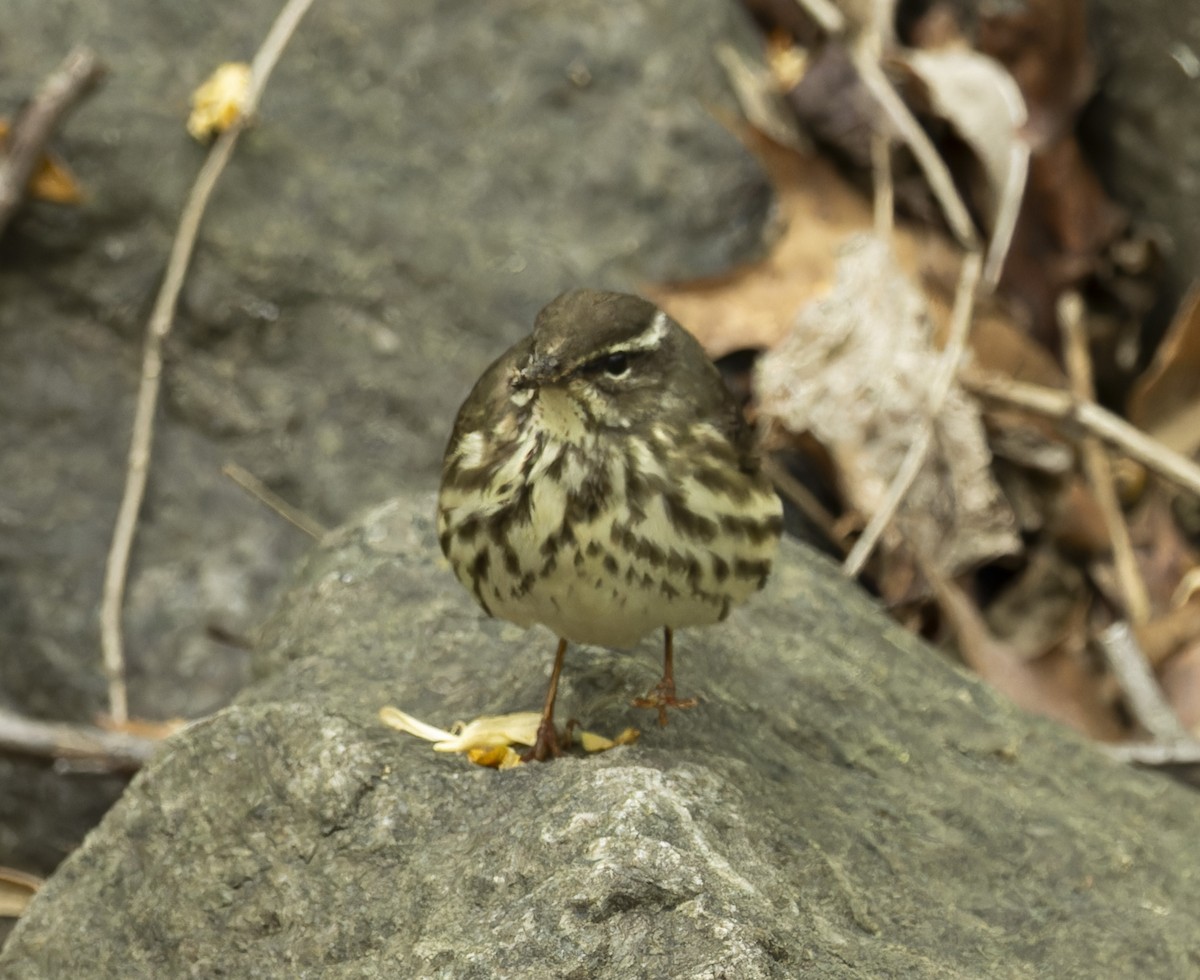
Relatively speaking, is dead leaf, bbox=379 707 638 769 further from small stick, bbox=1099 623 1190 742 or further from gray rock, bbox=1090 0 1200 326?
gray rock, bbox=1090 0 1200 326

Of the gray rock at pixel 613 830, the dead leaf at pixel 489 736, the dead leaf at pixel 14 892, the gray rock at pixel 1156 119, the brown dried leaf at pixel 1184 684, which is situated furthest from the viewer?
the gray rock at pixel 1156 119

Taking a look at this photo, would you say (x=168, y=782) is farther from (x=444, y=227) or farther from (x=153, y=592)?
(x=444, y=227)

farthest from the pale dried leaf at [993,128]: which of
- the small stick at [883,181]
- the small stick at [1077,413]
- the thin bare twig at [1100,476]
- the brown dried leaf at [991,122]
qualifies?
the small stick at [1077,413]

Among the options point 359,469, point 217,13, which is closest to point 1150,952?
point 359,469

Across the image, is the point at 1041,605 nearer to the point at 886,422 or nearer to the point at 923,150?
the point at 886,422

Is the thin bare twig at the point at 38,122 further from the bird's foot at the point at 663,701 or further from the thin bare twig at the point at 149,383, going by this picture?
the bird's foot at the point at 663,701

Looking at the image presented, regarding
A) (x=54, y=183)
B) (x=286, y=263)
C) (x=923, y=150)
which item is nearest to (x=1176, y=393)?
(x=923, y=150)
